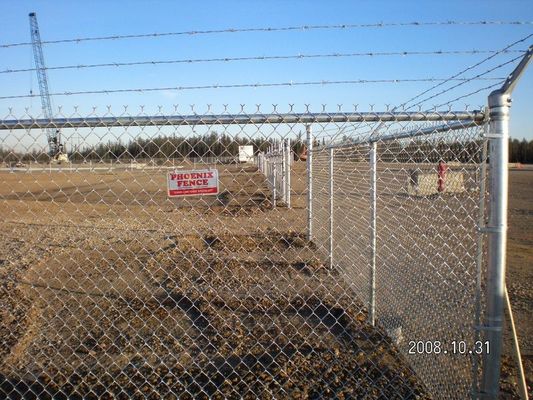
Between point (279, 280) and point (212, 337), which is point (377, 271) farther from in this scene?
point (212, 337)

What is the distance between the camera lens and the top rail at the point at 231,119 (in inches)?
113

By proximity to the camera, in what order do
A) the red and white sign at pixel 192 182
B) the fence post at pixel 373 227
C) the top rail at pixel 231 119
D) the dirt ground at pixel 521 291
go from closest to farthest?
the top rail at pixel 231 119
the red and white sign at pixel 192 182
the dirt ground at pixel 521 291
the fence post at pixel 373 227

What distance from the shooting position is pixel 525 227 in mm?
11555

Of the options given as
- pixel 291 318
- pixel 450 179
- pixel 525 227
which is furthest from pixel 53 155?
pixel 525 227

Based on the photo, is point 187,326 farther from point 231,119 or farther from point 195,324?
point 231,119

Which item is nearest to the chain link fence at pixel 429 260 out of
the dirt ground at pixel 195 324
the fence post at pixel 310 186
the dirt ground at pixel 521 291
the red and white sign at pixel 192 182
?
the dirt ground at pixel 195 324

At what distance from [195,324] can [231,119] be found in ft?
8.99

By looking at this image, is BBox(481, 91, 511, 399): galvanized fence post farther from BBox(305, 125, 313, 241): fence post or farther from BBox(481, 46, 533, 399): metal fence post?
BBox(305, 125, 313, 241): fence post

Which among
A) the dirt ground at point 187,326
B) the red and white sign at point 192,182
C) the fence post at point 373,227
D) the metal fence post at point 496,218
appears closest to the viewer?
the metal fence post at point 496,218

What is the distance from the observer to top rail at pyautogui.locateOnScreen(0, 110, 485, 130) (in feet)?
9.40

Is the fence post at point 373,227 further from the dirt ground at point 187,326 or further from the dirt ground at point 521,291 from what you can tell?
the dirt ground at point 521,291

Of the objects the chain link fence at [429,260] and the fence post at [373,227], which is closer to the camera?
the chain link fence at [429,260]

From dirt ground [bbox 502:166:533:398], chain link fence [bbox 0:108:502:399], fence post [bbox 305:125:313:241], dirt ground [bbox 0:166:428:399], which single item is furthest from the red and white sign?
fence post [bbox 305:125:313:241]

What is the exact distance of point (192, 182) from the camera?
3109 mm
